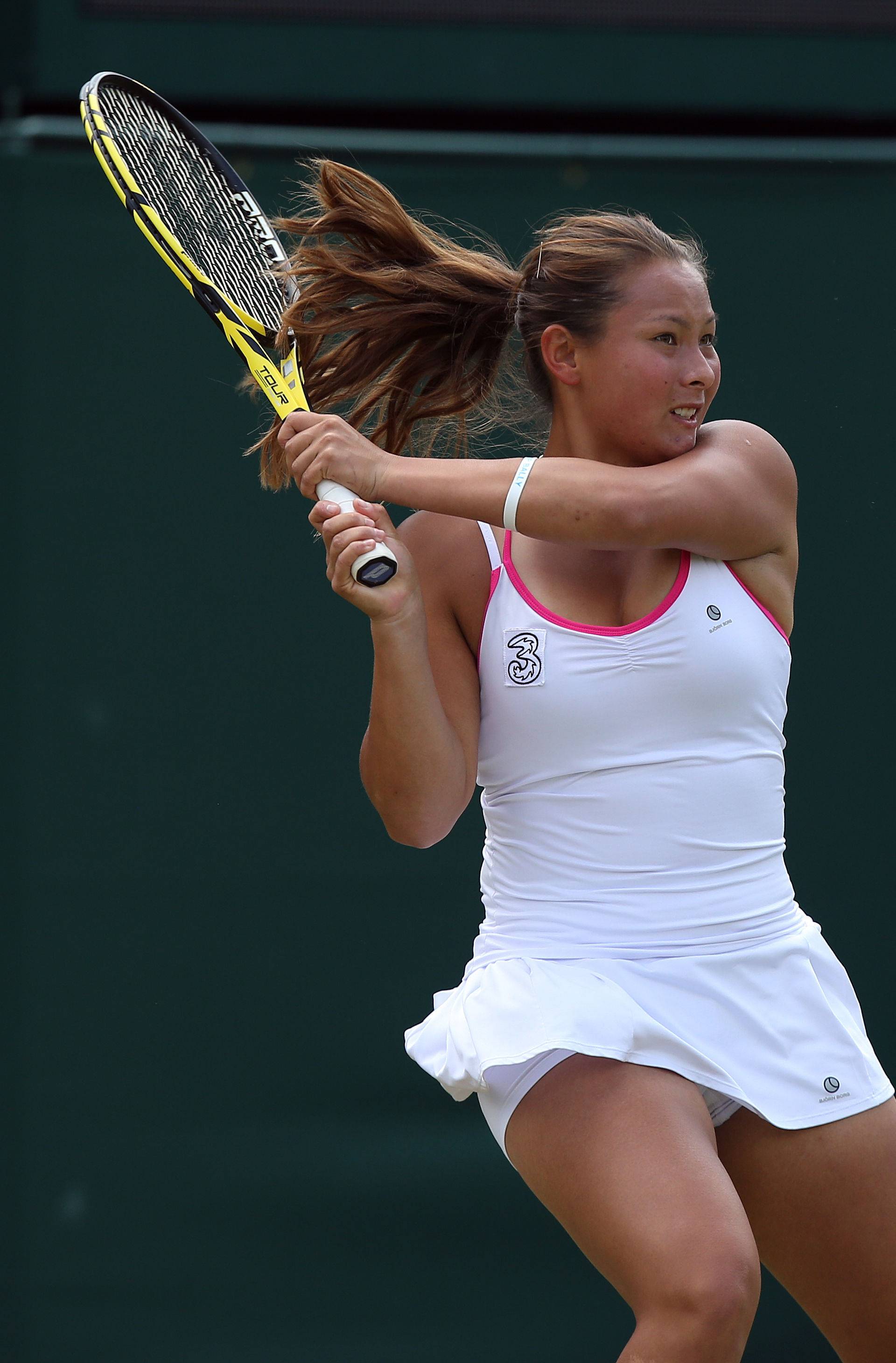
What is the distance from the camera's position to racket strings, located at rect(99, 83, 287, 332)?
2107 mm

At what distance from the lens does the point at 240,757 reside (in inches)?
120

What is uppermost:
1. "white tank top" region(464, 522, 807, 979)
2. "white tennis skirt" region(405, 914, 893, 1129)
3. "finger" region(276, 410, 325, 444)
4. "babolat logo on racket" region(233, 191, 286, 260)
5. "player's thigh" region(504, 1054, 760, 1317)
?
"babolat logo on racket" region(233, 191, 286, 260)

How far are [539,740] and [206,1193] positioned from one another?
1.55 metres

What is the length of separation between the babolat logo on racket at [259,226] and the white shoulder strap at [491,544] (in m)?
0.48

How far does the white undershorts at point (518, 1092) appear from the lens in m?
1.76

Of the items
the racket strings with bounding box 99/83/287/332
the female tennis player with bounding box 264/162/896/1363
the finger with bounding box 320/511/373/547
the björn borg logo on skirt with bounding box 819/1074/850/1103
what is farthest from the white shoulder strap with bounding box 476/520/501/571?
the björn borg logo on skirt with bounding box 819/1074/850/1103

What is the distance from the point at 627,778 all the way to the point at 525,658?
0.59 feet

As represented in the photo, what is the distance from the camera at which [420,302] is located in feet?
7.22

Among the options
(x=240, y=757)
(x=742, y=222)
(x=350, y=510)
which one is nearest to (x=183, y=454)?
(x=240, y=757)

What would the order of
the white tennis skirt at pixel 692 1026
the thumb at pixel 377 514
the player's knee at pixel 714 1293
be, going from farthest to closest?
the thumb at pixel 377 514, the white tennis skirt at pixel 692 1026, the player's knee at pixel 714 1293

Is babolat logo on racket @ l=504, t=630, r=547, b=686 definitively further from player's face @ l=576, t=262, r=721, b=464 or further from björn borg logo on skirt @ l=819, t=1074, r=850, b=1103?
björn borg logo on skirt @ l=819, t=1074, r=850, b=1103

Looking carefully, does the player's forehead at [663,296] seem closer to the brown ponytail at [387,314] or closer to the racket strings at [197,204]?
the brown ponytail at [387,314]

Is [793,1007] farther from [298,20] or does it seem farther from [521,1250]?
[298,20]

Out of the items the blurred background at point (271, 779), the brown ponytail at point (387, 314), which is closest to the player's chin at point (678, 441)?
the brown ponytail at point (387, 314)
